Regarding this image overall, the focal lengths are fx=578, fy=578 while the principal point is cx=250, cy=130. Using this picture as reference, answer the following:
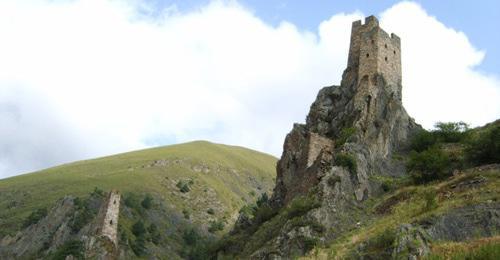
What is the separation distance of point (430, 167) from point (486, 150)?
425 centimetres

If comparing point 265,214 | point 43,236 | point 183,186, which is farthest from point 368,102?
point 183,186

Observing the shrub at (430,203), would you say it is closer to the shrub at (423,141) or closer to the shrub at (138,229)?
the shrub at (423,141)

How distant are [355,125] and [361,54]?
10075 millimetres

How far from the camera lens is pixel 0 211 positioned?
10194cm

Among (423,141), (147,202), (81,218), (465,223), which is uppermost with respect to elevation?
(423,141)

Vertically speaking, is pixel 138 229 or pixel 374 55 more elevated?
pixel 374 55

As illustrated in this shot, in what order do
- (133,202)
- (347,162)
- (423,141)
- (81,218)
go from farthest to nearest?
(133,202)
(81,218)
(423,141)
(347,162)

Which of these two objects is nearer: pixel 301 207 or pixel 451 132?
pixel 301 207

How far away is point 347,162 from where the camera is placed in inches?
1837

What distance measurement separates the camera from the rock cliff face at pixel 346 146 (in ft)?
138

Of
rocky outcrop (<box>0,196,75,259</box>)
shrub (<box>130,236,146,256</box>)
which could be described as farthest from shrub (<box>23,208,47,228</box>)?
shrub (<box>130,236,146,256</box>)

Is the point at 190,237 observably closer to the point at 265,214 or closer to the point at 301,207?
the point at 265,214

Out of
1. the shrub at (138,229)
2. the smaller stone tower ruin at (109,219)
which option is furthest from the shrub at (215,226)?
the smaller stone tower ruin at (109,219)

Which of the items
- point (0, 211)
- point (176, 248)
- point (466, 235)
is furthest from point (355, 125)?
point (0, 211)
